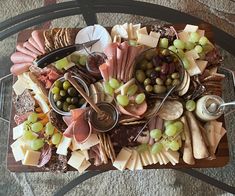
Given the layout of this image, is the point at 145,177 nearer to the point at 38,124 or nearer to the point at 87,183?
the point at 87,183

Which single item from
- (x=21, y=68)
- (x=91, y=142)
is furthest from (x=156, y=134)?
(x=21, y=68)

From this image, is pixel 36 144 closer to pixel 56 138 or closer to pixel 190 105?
pixel 56 138

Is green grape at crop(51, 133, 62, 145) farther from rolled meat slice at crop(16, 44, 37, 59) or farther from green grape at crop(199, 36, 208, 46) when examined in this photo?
green grape at crop(199, 36, 208, 46)

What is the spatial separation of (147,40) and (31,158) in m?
0.43

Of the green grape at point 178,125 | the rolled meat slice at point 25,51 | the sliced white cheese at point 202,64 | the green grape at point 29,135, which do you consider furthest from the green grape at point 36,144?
the sliced white cheese at point 202,64

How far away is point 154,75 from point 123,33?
166 millimetres

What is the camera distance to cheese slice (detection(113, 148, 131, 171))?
3.40 ft

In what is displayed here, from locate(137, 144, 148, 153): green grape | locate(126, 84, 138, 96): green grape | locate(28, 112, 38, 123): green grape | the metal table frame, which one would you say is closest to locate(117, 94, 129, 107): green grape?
locate(126, 84, 138, 96): green grape

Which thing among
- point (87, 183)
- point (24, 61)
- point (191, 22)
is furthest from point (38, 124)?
point (191, 22)

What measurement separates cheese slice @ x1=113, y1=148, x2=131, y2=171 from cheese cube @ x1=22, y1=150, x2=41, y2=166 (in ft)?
0.65

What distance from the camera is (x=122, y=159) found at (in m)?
1.04

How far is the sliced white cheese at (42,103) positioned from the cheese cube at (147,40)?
29 centimetres

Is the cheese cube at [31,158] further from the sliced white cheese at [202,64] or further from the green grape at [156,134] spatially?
the sliced white cheese at [202,64]

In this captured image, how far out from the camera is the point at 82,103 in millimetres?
1031
